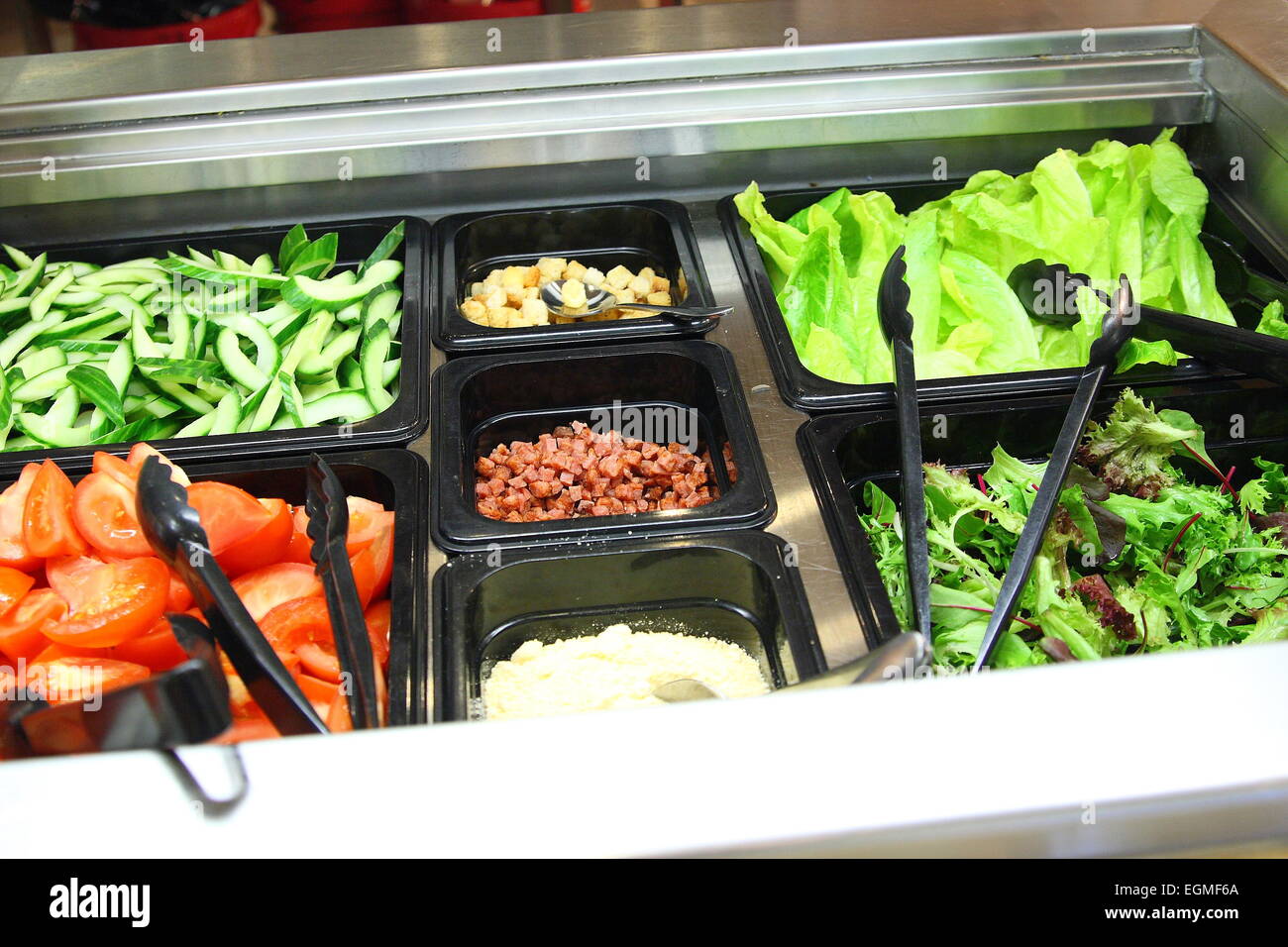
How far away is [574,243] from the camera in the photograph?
218 cm

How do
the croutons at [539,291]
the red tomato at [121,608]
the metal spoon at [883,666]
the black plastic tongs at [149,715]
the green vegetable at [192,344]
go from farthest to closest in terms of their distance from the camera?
the croutons at [539,291]
the green vegetable at [192,344]
the red tomato at [121,608]
the metal spoon at [883,666]
the black plastic tongs at [149,715]

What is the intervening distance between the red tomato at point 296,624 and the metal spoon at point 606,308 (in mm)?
813

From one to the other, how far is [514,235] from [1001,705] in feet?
5.14

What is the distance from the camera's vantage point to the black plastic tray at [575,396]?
162 centimetres

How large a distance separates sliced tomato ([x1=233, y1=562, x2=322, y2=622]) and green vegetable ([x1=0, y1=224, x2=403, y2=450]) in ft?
1.20

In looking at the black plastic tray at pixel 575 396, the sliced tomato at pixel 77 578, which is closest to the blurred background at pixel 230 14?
the black plastic tray at pixel 575 396

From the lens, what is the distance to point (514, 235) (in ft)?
7.03

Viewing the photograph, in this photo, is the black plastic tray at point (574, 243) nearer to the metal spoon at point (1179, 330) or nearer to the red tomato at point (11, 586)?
the metal spoon at point (1179, 330)

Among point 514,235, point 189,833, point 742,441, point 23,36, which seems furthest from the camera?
point 23,36

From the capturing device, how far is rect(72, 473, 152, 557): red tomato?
1.38 meters

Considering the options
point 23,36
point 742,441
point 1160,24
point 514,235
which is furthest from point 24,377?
point 23,36

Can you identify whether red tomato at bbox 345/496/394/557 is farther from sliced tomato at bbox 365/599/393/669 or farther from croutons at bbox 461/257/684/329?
croutons at bbox 461/257/684/329

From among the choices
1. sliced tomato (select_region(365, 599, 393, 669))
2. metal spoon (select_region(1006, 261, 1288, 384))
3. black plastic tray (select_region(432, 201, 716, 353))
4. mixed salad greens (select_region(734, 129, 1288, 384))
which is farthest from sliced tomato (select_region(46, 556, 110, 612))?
metal spoon (select_region(1006, 261, 1288, 384))
